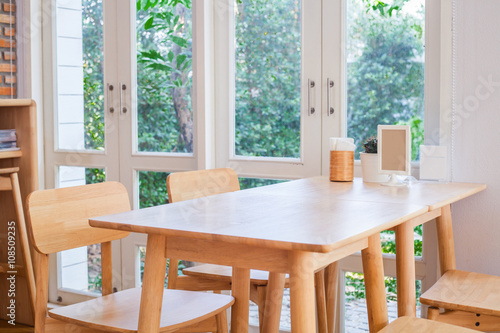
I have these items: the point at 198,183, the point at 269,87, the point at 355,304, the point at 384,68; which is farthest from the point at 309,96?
the point at 355,304

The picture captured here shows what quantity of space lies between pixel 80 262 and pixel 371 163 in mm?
2142

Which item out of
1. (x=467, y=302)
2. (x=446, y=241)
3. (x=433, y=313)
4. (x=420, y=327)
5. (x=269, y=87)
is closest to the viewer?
(x=420, y=327)

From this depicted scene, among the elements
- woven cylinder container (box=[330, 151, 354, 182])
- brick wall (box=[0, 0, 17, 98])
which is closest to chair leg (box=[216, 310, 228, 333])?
woven cylinder container (box=[330, 151, 354, 182])

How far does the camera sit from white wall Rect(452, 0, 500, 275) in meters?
2.58

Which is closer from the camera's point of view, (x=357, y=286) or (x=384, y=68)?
(x=384, y=68)

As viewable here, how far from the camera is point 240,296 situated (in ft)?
7.20

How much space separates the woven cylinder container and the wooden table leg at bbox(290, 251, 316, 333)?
125 cm

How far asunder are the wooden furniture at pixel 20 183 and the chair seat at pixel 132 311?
4.91ft

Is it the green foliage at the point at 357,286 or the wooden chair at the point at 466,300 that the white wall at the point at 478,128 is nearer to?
the wooden chair at the point at 466,300

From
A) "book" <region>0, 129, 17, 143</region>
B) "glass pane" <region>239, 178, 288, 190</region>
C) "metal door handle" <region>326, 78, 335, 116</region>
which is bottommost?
"glass pane" <region>239, 178, 288, 190</region>

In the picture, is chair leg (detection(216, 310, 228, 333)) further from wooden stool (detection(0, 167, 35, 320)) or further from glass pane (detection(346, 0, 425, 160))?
wooden stool (detection(0, 167, 35, 320))

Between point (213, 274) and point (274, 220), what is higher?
point (274, 220)

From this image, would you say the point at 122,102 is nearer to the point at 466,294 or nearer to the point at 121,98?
the point at 121,98

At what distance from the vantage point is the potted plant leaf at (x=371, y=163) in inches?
104
